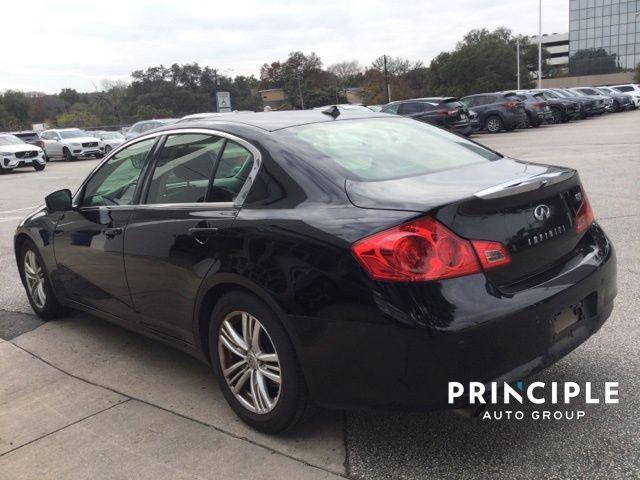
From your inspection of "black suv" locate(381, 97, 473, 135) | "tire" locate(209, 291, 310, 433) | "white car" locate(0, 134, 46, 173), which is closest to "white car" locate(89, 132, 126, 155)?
"white car" locate(0, 134, 46, 173)

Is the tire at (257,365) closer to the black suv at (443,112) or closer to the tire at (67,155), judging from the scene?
the black suv at (443,112)

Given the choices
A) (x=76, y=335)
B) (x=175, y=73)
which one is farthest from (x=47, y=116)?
(x=76, y=335)

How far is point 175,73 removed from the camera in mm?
73875

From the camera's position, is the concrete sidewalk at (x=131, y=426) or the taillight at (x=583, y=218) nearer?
the concrete sidewalk at (x=131, y=426)

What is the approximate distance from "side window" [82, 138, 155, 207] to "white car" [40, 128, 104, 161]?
27.0 meters

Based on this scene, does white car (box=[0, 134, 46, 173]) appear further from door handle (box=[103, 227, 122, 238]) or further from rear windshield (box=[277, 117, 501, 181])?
rear windshield (box=[277, 117, 501, 181])

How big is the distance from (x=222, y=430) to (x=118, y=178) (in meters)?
1.93

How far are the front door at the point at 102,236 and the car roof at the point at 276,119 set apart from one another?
1.44 feet

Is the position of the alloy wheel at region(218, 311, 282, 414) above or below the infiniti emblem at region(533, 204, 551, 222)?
below

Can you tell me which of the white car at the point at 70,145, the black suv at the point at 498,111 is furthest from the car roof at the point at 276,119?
the white car at the point at 70,145

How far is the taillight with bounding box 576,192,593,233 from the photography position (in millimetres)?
3064

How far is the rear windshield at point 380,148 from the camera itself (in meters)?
3.10

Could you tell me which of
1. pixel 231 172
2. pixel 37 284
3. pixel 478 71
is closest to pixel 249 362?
pixel 231 172

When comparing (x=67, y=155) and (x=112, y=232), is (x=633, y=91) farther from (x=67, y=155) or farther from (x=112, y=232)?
(x=112, y=232)
